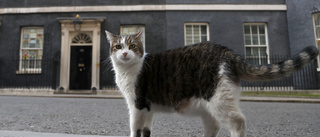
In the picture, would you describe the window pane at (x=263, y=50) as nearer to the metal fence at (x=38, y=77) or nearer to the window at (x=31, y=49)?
the metal fence at (x=38, y=77)

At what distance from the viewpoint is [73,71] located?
41.2ft

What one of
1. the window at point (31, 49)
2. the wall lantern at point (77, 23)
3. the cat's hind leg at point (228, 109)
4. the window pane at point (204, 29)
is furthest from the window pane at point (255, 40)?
the window at point (31, 49)

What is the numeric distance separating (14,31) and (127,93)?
46.5 ft

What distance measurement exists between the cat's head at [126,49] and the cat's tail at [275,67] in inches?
41.9

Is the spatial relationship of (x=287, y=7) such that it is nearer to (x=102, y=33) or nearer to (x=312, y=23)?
(x=312, y=23)

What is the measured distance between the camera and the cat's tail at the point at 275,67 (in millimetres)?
1653

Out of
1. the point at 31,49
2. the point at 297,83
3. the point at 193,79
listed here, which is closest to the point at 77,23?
the point at 31,49

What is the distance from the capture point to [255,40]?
1287 centimetres

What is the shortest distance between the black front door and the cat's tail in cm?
1168

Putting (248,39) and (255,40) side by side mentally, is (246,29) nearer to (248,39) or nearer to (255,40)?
(248,39)

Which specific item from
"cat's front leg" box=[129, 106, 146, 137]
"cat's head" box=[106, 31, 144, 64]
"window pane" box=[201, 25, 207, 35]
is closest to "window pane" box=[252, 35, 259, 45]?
"window pane" box=[201, 25, 207, 35]

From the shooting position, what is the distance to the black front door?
12.4 meters

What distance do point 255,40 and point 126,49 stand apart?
12398 millimetres

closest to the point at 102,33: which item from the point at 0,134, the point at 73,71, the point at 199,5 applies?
the point at 73,71
